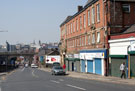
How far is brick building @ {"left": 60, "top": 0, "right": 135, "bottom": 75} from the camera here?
3400 cm

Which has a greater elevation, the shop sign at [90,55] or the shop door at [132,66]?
the shop sign at [90,55]

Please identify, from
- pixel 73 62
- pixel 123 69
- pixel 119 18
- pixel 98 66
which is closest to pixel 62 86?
pixel 123 69

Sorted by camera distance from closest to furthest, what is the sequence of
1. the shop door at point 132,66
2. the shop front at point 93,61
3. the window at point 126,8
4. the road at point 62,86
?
the road at point 62,86
the shop door at point 132,66
the window at point 126,8
the shop front at point 93,61

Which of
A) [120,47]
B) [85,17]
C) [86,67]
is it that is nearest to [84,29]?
[85,17]

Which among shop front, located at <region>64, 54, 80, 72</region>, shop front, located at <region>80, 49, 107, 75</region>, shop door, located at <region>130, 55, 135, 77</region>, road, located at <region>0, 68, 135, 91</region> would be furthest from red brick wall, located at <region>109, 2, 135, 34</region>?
shop front, located at <region>64, 54, 80, 72</region>

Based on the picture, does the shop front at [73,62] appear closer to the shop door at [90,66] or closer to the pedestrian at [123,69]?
the shop door at [90,66]

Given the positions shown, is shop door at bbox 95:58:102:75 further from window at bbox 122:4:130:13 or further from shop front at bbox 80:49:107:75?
window at bbox 122:4:130:13

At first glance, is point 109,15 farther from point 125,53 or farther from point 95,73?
point 95,73

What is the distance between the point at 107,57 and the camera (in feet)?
110

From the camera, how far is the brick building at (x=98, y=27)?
3400 cm

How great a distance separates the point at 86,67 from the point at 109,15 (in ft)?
42.0

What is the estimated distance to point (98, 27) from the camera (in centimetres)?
3741

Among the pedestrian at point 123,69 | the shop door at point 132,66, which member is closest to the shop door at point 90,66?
the pedestrian at point 123,69

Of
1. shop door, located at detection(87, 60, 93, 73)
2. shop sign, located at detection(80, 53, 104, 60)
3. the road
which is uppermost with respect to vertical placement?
shop sign, located at detection(80, 53, 104, 60)
